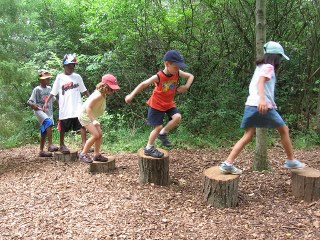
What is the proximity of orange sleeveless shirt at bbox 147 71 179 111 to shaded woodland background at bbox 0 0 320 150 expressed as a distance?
10.4ft

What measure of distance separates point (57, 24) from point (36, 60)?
5.25ft

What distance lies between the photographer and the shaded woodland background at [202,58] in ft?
28.2

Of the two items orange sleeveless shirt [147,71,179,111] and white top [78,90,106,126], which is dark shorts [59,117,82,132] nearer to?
white top [78,90,106,126]

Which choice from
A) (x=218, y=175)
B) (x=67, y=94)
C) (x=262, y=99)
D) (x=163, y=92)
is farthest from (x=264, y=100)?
(x=67, y=94)

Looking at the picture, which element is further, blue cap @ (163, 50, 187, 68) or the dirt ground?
blue cap @ (163, 50, 187, 68)

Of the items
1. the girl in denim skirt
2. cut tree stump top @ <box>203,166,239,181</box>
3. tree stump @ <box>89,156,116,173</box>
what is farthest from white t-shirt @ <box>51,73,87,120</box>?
the girl in denim skirt

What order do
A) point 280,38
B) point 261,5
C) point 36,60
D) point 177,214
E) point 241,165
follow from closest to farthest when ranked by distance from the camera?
point 177,214, point 261,5, point 241,165, point 280,38, point 36,60

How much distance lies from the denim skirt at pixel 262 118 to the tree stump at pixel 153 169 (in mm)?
1486

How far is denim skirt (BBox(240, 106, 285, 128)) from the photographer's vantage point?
4262 mm

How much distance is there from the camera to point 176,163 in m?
6.55

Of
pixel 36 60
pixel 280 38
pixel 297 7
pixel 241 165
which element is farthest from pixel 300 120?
pixel 36 60

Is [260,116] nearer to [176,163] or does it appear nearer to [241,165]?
[241,165]

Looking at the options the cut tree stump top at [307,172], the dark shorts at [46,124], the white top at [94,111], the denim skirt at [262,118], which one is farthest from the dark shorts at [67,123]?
the cut tree stump top at [307,172]

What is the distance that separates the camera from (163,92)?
16.3 ft
